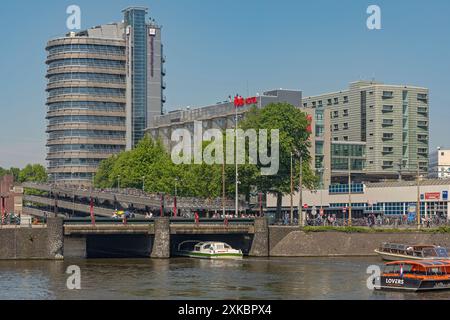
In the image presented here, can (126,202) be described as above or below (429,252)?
above

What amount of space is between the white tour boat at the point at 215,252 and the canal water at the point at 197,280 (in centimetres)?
284

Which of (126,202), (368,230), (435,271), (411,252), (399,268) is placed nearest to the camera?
(435,271)

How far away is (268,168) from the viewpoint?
153m

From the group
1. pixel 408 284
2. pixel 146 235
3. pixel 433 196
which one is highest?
pixel 433 196

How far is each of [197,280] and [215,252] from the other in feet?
92.0

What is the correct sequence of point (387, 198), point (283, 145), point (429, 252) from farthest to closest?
point (387, 198), point (283, 145), point (429, 252)

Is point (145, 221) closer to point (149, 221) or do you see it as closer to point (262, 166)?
point (149, 221)

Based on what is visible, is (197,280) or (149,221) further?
(149,221)

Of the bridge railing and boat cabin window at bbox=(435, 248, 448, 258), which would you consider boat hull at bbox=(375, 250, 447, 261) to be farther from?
the bridge railing

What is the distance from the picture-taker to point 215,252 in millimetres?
115875

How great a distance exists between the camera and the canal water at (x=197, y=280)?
7638 cm

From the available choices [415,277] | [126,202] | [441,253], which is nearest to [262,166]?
[126,202]
